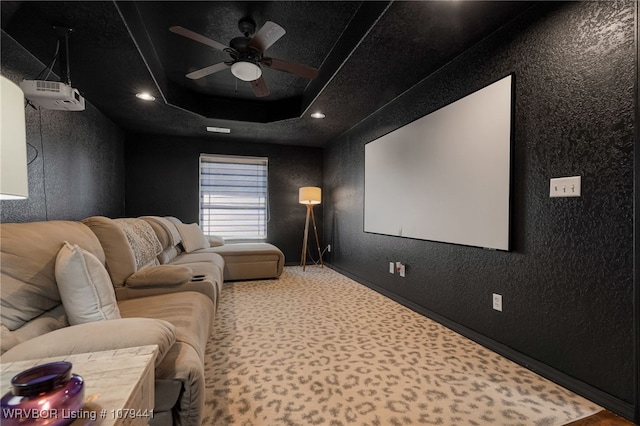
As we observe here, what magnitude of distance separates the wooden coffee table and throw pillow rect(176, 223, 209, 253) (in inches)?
132

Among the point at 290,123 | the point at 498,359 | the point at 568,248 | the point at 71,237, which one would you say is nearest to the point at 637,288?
the point at 568,248

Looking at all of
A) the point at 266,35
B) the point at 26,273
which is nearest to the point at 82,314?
the point at 26,273

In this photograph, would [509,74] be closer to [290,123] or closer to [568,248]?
[568,248]

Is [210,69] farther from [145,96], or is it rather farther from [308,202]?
[308,202]

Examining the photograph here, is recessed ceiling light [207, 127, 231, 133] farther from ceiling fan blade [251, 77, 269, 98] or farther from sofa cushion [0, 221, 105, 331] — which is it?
sofa cushion [0, 221, 105, 331]

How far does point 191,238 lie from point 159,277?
2.34 meters

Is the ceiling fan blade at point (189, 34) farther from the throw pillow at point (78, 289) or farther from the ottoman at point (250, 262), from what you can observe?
the ottoman at point (250, 262)

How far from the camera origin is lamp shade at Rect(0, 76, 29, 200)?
80 centimetres

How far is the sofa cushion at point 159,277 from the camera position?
1986mm

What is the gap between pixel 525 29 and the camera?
1994mm

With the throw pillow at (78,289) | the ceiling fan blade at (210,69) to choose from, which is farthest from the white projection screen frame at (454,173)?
the throw pillow at (78,289)

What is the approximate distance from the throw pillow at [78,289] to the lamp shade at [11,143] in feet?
1.64

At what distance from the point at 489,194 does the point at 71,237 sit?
2683 mm

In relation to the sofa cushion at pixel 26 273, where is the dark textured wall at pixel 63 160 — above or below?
above
